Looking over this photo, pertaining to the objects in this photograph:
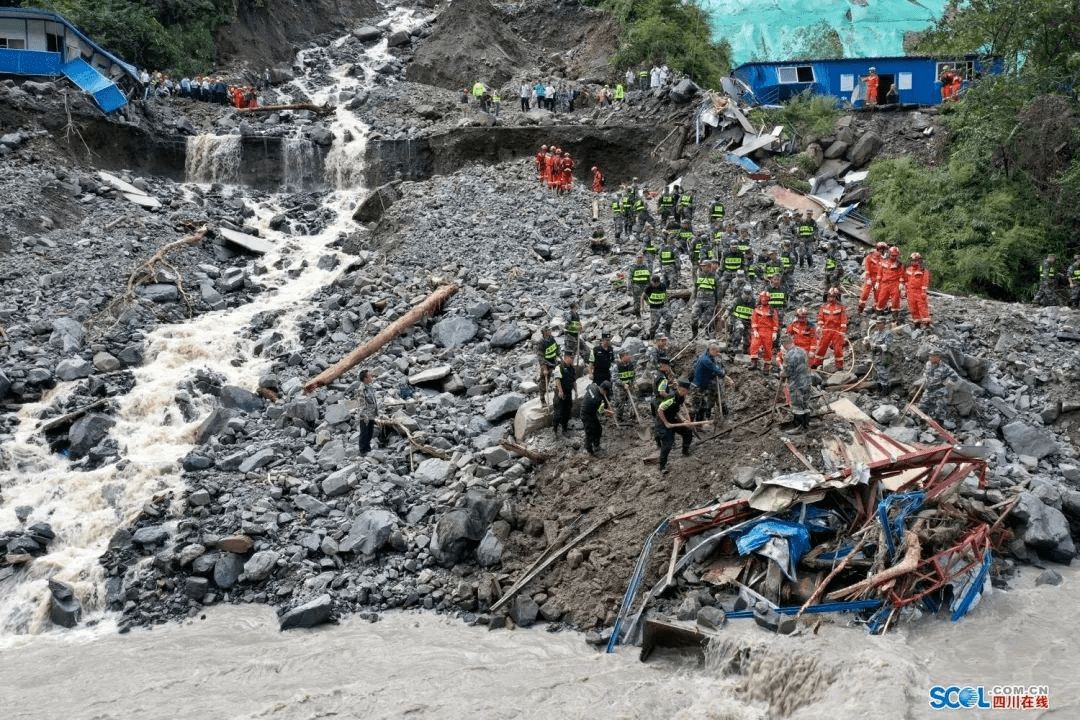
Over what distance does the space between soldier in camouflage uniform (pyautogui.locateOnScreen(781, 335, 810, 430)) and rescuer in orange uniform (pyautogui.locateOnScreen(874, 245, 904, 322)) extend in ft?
12.4

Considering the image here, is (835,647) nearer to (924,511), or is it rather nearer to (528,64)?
(924,511)

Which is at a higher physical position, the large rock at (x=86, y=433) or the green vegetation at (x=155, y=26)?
the green vegetation at (x=155, y=26)

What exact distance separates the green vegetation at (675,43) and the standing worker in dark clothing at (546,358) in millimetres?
20086

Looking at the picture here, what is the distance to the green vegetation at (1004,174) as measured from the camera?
1941 cm

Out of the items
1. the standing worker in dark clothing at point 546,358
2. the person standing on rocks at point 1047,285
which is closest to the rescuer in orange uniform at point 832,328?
the standing worker in dark clothing at point 546,358

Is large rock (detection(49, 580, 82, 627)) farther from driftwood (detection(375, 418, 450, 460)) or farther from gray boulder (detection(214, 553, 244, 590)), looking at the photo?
driftwood (detection(375, 418, 450, 460))

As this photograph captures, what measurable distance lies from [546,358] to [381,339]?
4.40 metres

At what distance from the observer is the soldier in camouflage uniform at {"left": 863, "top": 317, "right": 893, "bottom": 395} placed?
12398 millimetres

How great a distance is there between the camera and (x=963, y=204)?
20844mm

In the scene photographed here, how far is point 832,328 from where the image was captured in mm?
12828

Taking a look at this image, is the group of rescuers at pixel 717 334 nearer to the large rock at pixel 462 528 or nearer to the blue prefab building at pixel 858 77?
the large rock at pixel 462 528

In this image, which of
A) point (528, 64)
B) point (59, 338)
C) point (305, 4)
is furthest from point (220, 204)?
point (305, 4)

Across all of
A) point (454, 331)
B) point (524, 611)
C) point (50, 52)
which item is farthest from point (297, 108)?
point (524, 611)

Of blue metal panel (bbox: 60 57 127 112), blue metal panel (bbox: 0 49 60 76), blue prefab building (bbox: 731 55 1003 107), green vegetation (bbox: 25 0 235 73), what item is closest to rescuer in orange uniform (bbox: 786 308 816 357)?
blue prefab building (bbox: 731 55 1003 107)
